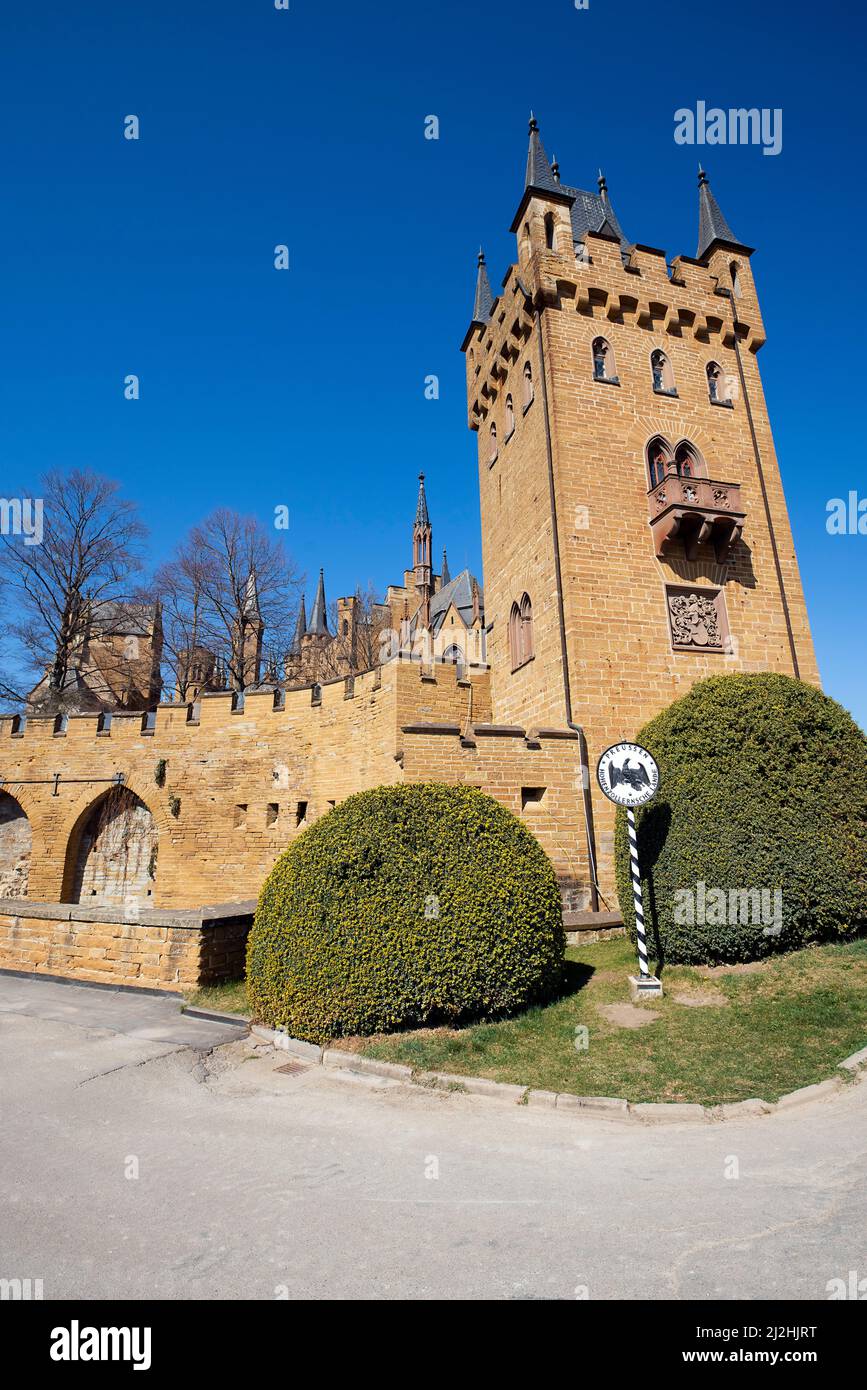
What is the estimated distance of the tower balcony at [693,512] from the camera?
564 inches

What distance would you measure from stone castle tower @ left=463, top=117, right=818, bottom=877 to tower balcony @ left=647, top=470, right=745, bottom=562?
0.04 metres

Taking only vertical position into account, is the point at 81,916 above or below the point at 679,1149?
above

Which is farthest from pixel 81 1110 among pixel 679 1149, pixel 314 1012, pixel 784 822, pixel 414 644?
pixel 414 644

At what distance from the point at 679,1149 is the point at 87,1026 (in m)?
6.42

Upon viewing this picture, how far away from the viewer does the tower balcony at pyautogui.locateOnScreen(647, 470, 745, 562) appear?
14.3 meters

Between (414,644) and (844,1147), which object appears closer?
(844,1147)

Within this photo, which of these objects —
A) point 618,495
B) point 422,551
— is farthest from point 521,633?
point 422,551

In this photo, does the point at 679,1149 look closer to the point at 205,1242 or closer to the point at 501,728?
the point at 205,1242

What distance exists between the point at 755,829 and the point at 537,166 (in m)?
17.8

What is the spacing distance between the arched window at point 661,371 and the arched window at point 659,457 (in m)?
1.63

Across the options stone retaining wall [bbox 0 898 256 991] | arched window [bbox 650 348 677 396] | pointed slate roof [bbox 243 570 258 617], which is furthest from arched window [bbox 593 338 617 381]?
pointed slate roof [bbox 243 570 258 617]

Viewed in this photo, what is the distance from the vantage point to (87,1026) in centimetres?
744

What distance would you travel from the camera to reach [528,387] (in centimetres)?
1642

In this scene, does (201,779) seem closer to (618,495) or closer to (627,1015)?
(618,495)
